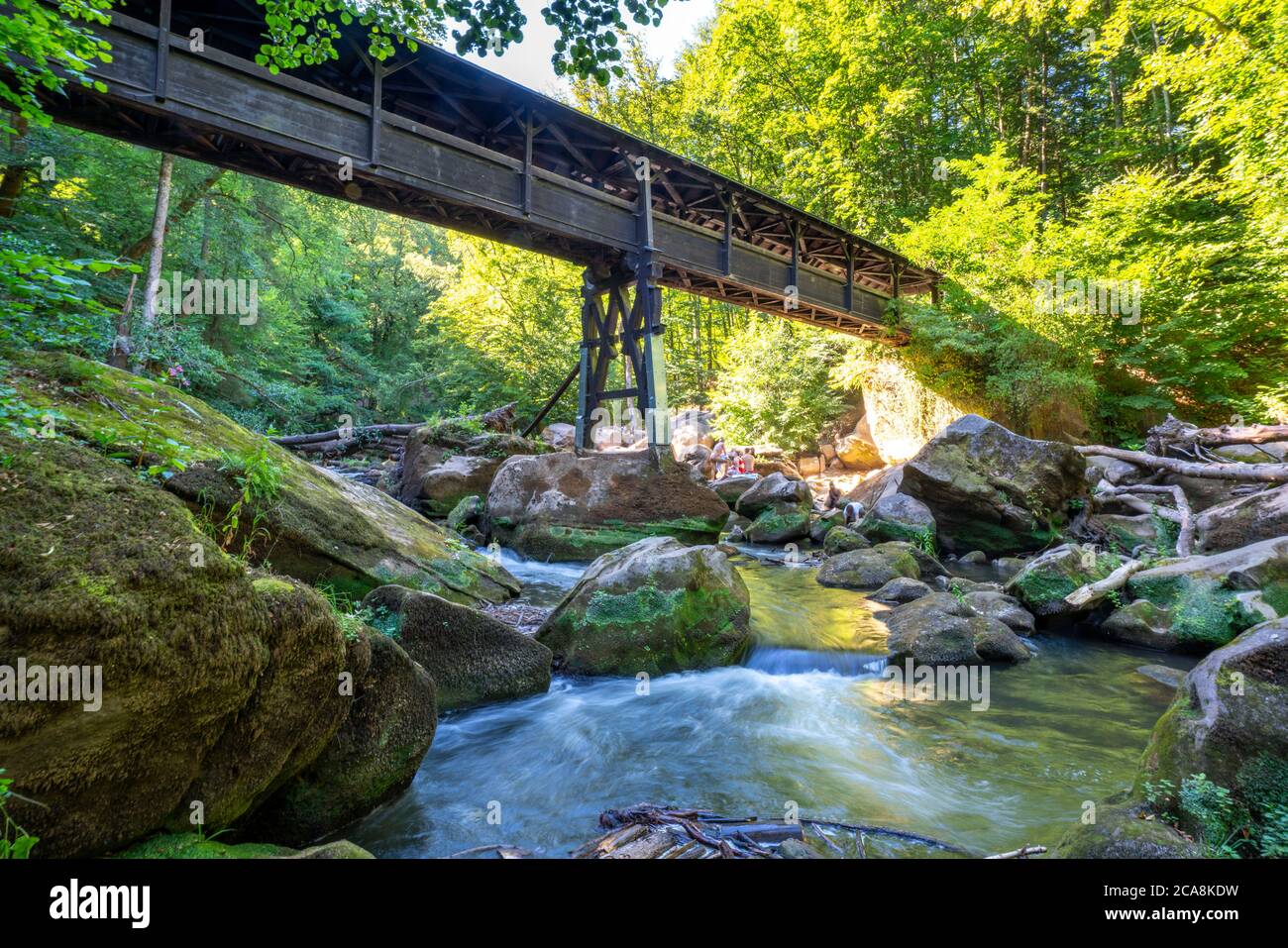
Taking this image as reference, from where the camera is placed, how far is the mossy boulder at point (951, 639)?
19.3ft

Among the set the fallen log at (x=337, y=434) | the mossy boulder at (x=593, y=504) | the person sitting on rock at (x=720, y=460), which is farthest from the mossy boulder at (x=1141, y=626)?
the person sitting on rock at (x=720, y=460)

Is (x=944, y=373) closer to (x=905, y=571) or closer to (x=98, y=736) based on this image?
(x=905, y=571)

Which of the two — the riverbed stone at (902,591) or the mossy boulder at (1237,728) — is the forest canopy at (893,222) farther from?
the riverbed stone at (902,591)

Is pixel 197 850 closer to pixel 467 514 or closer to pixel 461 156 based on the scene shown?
pixel 467 514

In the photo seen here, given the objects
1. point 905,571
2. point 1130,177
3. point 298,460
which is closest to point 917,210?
point 1130,177

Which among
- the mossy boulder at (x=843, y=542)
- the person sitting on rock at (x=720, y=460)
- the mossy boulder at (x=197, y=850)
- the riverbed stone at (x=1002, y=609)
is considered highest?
the person sitting on rock at (x=720, y=460)

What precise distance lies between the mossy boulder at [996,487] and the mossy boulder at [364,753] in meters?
10.7

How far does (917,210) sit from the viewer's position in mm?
22062

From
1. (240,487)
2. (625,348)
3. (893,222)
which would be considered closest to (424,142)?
(625,348)

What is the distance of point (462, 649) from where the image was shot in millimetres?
4520

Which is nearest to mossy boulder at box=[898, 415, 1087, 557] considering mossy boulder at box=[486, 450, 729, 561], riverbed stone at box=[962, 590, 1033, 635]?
riverbed stone at box=[962, 590, 1033, 635]

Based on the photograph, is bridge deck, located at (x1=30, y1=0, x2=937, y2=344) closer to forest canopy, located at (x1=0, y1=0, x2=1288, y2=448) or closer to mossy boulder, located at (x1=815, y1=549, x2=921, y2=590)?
forest canopy, located at (x1=0, y1=0, x2=1288, y2=448)

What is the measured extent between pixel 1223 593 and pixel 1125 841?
569cm
